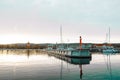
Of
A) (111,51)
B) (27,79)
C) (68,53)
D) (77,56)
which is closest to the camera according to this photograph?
(27,79)

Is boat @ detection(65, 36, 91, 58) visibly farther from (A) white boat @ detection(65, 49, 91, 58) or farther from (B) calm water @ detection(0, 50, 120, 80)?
(B) calm water @ detection(0, 50, 120, 80)

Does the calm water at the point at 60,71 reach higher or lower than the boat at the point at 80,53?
lower

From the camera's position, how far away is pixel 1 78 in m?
34.6

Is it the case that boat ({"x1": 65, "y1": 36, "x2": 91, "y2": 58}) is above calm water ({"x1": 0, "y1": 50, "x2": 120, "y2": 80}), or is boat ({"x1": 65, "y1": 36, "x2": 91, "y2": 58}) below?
above

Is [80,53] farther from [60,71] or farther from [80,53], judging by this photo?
[60,71]

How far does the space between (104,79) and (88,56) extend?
4427cm

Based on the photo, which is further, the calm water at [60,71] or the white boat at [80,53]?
the white boat at [80,53]

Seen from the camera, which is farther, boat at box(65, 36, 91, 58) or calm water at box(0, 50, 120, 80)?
boat at box(65, 36, 91, 58)

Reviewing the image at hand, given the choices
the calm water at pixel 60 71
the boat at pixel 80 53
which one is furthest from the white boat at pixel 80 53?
the calm water at pixel 60 71

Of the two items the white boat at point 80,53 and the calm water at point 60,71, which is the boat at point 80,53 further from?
the calm water at point 60,71

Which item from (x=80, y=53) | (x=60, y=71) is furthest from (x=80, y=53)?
(x=60, y=71)

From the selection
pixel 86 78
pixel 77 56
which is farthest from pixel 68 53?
pixel 86 78

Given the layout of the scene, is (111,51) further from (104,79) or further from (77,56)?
(104,79)

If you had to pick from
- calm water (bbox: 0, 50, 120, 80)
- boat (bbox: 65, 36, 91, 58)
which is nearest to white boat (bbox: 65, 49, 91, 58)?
boat (bbox: 65, 36, 91, 58)
